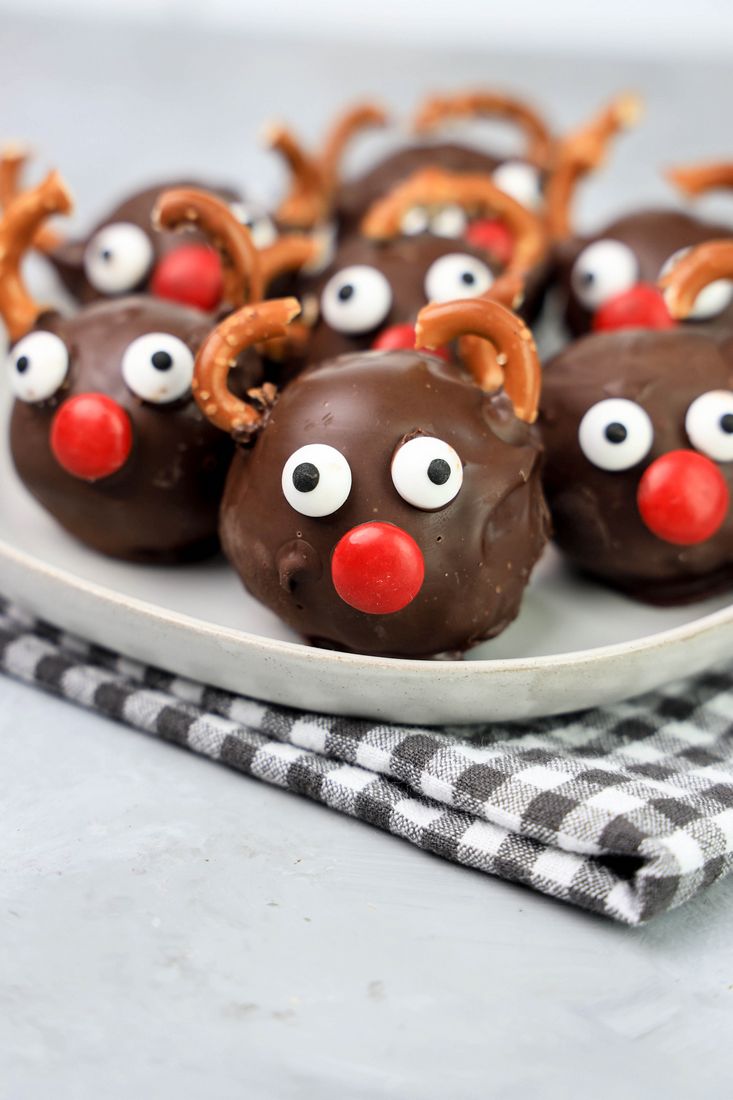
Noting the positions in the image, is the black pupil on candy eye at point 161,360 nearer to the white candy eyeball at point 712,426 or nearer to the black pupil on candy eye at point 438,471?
the black pupil on candy eye at point 438,471

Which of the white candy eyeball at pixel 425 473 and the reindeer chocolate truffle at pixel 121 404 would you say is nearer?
the white candy eyeball at pixel 425 473

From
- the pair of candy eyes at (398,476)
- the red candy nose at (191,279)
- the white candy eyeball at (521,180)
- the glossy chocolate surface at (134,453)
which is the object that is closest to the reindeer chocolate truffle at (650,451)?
the pair of candy eyes at (398,476)

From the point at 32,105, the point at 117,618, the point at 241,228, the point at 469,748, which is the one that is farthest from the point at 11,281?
the point at 32,105

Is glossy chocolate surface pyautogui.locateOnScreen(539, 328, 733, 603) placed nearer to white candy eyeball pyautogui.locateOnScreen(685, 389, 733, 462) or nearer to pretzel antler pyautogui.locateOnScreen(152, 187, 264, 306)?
white candy eyeball pyautogui.locateOnScreen(685, 389, 733, 462)

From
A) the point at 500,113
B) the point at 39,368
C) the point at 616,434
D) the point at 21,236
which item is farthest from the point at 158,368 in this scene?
the point at 500,113

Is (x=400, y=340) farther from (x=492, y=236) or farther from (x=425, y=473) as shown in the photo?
(x=492, y=236)

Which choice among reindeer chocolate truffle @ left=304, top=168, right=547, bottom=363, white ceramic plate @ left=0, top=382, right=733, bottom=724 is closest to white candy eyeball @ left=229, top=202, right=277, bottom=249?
reindeer chocolate truffle @ left=304, top=168, right=547, bottom=363
